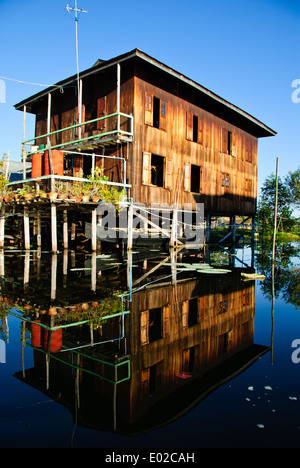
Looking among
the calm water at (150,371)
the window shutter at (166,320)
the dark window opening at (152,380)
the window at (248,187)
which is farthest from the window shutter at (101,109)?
the dark window opening at (152,380)

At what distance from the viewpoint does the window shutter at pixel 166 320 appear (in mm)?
5078

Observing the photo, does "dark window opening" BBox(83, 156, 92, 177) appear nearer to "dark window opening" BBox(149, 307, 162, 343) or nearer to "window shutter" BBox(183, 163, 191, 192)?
"window shutter" BBox(183, 163, 191, 192)

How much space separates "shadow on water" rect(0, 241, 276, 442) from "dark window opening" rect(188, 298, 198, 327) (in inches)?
0.7

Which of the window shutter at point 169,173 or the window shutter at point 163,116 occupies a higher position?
the window shutter at point 163,116

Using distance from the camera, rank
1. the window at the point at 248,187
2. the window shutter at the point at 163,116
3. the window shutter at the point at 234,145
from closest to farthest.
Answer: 1. the window shutter at the point at 163,116
2. the window shutter at the point at 234,145
3. the window at the point at 248,187

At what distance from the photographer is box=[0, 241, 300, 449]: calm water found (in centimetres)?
259

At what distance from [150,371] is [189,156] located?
16.8 metres

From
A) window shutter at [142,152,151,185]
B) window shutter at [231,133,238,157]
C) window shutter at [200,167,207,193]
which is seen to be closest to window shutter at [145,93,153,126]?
window shutter at [142,152,151,185]

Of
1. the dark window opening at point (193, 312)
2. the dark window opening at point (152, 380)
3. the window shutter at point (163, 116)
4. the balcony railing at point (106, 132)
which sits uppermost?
the window shutter at point (163, 116)

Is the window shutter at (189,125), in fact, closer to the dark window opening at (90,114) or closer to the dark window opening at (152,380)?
the dark window opening at (90,114)

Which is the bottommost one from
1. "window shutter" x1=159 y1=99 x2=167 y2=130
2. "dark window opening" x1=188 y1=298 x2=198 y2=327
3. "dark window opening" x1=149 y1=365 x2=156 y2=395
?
"dark window opening" x1=149 y1=365 x2=156 y2=395

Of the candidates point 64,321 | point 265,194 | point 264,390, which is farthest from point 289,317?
point 265,194

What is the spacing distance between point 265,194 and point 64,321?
151 feet

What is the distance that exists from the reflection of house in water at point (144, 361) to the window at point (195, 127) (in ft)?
47.0
